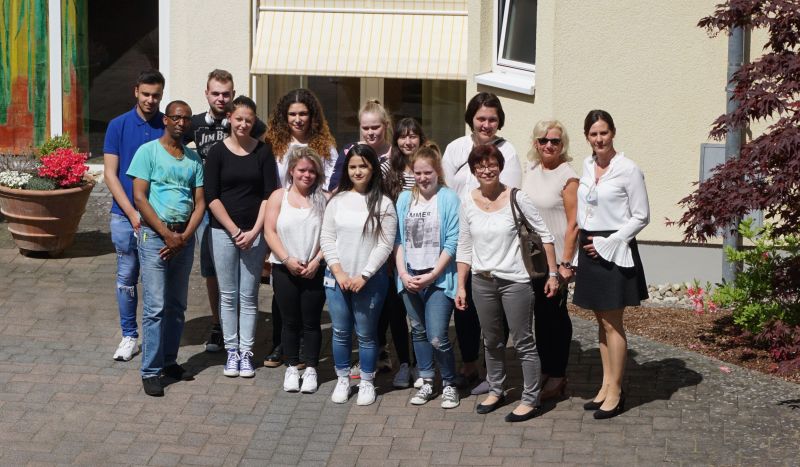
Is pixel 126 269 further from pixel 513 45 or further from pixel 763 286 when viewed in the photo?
pixel 513 45

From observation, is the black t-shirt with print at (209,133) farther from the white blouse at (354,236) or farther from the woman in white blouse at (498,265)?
the woman in white blouse at (498,265)

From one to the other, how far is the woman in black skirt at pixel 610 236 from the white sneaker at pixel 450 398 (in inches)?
35.2

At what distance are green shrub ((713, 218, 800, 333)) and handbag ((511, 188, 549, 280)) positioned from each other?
7.50 feet

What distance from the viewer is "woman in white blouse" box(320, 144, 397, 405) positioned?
8.40 metres

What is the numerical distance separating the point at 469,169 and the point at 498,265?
0.97 m

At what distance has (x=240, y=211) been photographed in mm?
8867

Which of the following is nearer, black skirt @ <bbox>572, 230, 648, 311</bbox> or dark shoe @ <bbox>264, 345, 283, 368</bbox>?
black skirt @ <bbox>572, 230, 648, 311</bbox>

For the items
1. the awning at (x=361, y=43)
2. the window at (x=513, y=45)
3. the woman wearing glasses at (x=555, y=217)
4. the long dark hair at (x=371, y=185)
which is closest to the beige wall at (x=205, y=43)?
the awning at (x=361, y=43)

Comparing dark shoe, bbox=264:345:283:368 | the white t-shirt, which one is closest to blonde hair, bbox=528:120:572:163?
the white t-shirt

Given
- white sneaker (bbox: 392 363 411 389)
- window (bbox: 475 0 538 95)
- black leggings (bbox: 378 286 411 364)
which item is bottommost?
white sneaker (bbox: 392 363 411 389)

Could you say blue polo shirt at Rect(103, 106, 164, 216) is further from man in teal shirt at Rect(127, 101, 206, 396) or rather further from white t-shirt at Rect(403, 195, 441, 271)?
white t-shirt at Rect(403, 195, 441, 271)

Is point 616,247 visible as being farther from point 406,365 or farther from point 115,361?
point 115,361

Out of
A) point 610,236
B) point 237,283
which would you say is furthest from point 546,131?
point 237,283

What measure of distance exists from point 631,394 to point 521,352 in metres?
0.98
